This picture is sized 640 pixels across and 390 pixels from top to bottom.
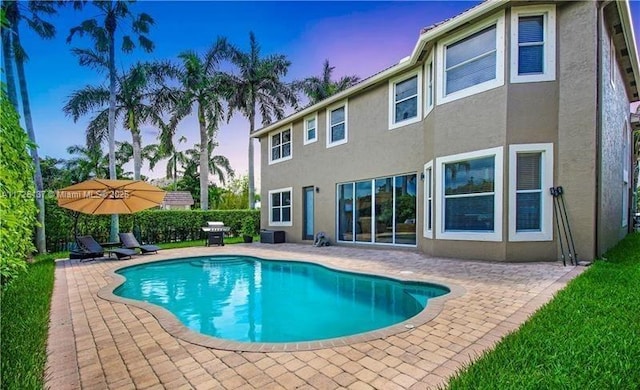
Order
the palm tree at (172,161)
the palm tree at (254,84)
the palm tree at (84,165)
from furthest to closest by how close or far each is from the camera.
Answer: the palm tree at (172,161) → the palm tree at (84,165) → the palm tree at (254,84)

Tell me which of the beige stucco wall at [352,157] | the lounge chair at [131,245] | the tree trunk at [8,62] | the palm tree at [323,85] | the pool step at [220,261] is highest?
the palm tree at [323,85]

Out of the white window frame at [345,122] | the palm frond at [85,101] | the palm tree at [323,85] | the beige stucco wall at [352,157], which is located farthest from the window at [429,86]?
the palm frond at [85,101]

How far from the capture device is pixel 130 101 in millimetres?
21516

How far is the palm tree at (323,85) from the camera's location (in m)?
28.4

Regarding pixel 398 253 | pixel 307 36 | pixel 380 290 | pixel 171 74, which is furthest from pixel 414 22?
pixel 171 74

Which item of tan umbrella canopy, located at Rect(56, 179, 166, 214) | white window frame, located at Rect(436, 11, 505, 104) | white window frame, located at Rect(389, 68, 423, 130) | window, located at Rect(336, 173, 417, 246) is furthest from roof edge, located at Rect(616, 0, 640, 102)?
tan umbrella canopy, located at Rect(56, 179, 166, 214)

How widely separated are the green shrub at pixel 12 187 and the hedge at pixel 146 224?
322 inches

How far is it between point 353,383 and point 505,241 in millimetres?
7651

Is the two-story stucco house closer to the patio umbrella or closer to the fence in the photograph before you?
the patio umbrella

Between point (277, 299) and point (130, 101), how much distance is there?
790 inches

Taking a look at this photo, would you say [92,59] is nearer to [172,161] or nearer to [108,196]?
[108,196]

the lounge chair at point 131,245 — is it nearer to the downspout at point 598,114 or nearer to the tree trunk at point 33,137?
the tree trunk at point 33,137

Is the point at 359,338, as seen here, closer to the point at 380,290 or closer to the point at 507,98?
the point at 380,290

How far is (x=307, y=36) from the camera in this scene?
44.5 feet
